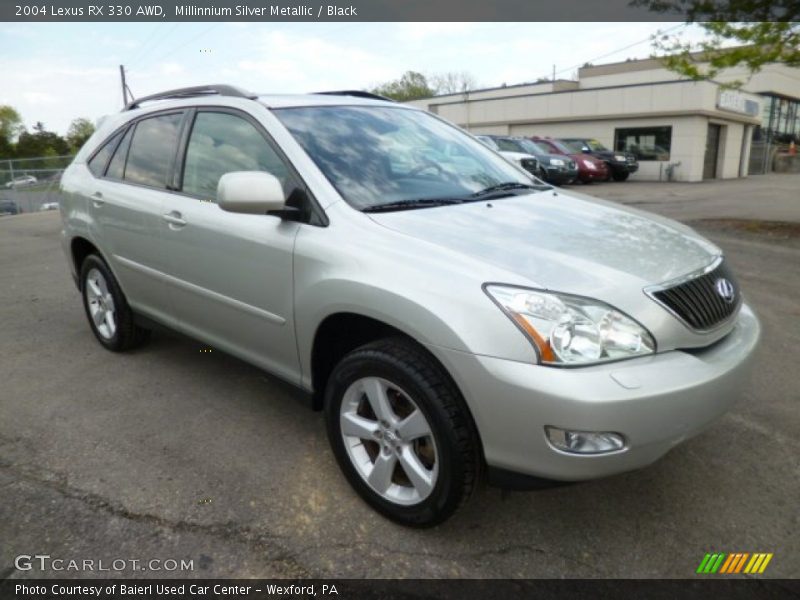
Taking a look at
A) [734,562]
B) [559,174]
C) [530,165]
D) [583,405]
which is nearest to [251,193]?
[583,405]

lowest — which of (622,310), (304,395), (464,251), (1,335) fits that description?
(1,335)

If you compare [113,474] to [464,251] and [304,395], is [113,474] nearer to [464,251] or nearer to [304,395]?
[304,395]

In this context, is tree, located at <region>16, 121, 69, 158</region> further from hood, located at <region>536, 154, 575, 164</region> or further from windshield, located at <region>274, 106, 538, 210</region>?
windshield, located at <region>274, 106, 538, 210</region>

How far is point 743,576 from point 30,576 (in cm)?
259

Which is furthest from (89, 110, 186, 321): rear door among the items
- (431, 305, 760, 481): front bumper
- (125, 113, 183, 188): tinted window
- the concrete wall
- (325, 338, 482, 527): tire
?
the concrete wall

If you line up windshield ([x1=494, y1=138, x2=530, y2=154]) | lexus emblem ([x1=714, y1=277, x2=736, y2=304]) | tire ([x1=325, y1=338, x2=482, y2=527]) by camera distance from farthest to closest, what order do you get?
windshield ([x1=494, y1=138, x2=530, y2=154]), lexus emblem ([x1=714, y1=277, x2=736, y2=304]), tire ([x1=325, y1=338, x2=482, y2=527])

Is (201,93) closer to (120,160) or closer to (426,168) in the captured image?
(120,160)

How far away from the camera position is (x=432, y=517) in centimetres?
240

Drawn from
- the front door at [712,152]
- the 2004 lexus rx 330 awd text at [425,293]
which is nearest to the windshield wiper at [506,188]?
the 2004 lexus rx 330 awd text at [425,293]

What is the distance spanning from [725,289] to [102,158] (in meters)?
4.07

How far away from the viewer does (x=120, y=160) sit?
4242 millimetres

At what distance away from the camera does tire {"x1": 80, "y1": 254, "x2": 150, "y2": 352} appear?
432 cm

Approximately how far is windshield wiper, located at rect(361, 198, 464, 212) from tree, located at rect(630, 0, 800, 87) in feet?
25.5

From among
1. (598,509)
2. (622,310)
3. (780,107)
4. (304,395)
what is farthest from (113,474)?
(780,107)
